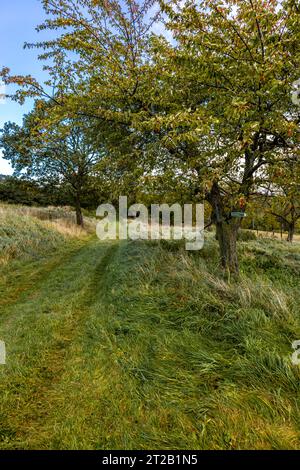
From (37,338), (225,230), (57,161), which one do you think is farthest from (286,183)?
(57,161)

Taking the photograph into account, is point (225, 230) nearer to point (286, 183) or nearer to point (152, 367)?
point (286, 183)

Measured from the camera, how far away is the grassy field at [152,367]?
9.39 feet

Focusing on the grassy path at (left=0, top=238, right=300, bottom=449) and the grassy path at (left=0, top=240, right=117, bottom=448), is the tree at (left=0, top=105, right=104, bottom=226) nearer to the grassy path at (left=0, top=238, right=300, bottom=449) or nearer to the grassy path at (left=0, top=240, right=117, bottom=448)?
the grassy path at (left=0, top=240, right=117, bottom=448)

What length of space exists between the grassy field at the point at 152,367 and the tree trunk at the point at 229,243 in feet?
3.49

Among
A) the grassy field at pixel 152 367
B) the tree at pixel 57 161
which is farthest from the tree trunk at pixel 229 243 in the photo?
the tree at pixel 57 161

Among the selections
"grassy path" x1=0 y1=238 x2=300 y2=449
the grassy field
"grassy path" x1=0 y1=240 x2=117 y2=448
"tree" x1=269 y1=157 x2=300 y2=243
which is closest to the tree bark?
the grassy field

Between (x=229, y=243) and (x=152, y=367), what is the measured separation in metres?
5.47

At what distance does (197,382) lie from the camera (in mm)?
3582

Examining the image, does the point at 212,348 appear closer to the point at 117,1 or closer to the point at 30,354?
the point at 30,354

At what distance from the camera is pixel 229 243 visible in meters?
8.47

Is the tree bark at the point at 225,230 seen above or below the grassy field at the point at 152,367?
above

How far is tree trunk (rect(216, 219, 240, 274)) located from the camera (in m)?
8.40

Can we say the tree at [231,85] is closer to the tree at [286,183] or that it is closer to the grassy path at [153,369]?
the tree at [286,183]
